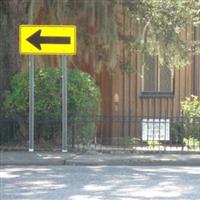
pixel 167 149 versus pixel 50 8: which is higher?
pixel 50 8

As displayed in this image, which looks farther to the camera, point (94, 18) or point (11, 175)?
point (94, 18)

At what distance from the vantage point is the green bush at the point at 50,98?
1667cm

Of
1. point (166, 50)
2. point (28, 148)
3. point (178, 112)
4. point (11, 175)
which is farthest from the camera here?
point (178, 112)

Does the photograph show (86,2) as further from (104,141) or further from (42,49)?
(104,141)

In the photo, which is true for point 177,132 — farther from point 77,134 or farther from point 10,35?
point 10,35

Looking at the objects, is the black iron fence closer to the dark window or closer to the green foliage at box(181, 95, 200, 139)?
the green foliage at box(181, 95, 200, 139)

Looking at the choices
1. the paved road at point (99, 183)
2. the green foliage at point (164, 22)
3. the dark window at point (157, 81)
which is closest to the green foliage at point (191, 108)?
the dark window at point (157, 81)

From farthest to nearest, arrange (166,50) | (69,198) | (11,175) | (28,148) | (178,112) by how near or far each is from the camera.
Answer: (178,112) → (166,50) → (28,148) → (11,175) → (69,198)

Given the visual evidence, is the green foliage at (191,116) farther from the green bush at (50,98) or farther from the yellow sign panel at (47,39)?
the yellow sign panel at (47,39)

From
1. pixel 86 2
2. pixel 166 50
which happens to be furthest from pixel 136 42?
pixel 86 2

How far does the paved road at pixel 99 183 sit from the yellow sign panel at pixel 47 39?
2.71 m

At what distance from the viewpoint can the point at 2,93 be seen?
17.7 metres

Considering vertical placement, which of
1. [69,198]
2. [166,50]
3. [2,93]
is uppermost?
[166,50]

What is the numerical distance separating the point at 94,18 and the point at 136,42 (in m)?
1.68
